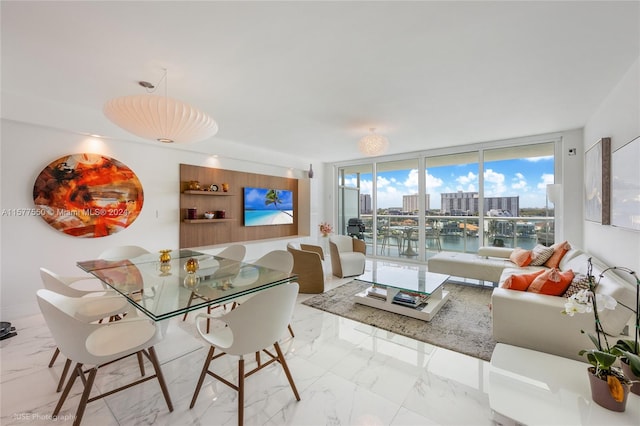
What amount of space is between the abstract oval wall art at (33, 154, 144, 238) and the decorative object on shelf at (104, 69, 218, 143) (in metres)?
1.92

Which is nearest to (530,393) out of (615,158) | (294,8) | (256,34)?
(615,158)

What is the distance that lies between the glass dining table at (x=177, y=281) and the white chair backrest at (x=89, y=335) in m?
0.24

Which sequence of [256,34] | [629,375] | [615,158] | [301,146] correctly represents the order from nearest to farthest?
[629,375]
[256,34]
[615,158]
[301,146]

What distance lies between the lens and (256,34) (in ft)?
6.44

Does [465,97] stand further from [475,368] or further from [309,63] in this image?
[475,368]

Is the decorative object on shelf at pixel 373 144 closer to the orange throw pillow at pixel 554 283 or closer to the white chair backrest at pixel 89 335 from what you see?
the orange throw pillow at pixel 554 283

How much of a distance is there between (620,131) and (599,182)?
0.64 m

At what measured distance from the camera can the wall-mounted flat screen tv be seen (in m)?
5.60

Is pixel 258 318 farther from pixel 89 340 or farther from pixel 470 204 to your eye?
pixel 470 204

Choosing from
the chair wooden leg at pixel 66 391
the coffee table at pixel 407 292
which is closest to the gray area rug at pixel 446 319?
the coffee table at pixel 407 292

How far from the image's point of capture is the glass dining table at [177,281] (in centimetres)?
158

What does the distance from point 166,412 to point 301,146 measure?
4.64m

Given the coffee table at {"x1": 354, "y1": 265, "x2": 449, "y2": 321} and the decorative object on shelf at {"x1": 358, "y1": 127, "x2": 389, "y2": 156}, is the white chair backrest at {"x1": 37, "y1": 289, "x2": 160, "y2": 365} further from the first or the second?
the decorative object on shelf at {"x1": 358, "y1": 127, "x2": 389, "y2": 156}

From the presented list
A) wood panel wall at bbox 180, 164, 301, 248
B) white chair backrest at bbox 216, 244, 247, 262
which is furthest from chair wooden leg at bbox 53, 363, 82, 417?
wood panel wall at bbox 180, 164, 301, 248
